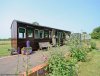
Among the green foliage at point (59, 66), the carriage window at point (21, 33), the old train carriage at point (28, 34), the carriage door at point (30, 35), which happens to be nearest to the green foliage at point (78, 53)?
the old train carriage at point (28, 34)

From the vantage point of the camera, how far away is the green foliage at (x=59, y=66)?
790 centimetres

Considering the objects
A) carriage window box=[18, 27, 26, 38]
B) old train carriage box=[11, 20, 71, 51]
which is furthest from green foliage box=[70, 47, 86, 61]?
carriage window box=[18, 27, 26, 38]

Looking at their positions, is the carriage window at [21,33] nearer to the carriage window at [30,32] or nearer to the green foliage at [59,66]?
the carriage window at [30,32]

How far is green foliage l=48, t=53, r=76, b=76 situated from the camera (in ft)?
25.9

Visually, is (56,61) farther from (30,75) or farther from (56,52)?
(30,75)

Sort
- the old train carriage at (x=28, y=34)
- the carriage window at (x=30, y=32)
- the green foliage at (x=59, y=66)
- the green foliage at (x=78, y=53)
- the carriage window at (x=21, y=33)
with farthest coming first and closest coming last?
the carriage window at (x=30, y=32), the carriage window at (x=21, y=33), the old train carriage at (x=28, y=34), the green foliage at (x=78, y=53), the green foliage at (x=59, y=66)

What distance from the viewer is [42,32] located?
26.6 meters

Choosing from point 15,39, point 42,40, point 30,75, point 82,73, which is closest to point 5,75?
point 30,75

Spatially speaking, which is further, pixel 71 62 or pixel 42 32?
pixel 42 32

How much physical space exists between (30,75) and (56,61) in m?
2.13

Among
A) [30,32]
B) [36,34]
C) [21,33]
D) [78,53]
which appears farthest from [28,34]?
[78,53]

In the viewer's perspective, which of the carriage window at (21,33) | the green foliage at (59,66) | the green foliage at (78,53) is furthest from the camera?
the carriage window at (21,33)

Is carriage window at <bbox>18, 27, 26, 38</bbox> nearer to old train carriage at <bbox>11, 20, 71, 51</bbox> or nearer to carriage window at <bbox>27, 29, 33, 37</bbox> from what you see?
old train carriage at <bbox>11, 20, 71, 51</bbox>

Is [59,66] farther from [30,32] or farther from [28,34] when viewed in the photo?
[30,32]
